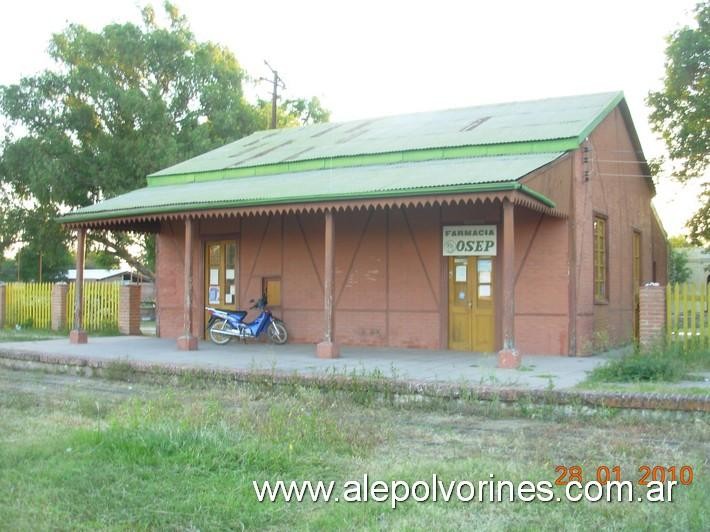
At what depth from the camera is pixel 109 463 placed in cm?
568

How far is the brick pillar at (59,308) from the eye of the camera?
2159cm

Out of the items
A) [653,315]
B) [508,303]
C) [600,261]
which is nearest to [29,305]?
[600,261]

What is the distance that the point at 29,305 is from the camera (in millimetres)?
22906

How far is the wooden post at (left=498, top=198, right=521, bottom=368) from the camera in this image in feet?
36.6

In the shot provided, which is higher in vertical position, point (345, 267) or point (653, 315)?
point (345, 267)

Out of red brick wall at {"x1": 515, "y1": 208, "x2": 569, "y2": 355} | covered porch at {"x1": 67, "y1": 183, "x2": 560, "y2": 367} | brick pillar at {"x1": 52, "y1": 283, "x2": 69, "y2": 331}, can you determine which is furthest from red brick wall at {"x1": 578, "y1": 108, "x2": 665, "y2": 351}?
brick pillar at {"x1": 52, "y1": 283, "x2": 69, "y2": 331}

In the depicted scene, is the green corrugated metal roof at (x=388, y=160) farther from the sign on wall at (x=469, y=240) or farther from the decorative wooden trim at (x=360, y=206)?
the sign on wall at (x=469, y=240)

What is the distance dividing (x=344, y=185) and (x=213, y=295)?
215 inches

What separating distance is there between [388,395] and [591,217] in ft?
22.4

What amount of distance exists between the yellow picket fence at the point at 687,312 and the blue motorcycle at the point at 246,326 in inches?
292

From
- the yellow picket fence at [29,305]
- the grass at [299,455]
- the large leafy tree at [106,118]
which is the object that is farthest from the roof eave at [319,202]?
the large leafy tree at [106,118]

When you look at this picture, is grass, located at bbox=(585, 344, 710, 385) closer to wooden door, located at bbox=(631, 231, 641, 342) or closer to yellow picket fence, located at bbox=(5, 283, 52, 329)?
wooden door, located at bbox=(631, 231, 641, 342)

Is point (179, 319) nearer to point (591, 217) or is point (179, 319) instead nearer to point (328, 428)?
point (591, 217)

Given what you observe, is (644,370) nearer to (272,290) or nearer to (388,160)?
(388,160)
